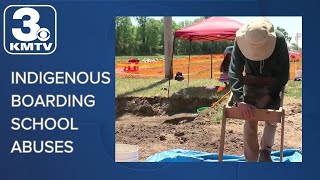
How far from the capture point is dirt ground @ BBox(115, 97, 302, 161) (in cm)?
326

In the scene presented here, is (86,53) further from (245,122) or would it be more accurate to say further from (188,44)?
(245,122)

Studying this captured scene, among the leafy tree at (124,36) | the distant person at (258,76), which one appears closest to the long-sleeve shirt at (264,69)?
the distant person at (258,76)

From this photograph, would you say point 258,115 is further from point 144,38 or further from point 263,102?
point 144,38

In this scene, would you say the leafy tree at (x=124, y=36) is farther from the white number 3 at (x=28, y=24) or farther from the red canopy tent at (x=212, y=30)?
the white number 3 at (x=28, y=24)

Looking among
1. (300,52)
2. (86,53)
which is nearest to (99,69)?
(86,53)

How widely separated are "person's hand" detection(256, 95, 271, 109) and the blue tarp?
231 millimetres

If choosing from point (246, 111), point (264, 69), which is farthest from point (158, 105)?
point (264, 69)

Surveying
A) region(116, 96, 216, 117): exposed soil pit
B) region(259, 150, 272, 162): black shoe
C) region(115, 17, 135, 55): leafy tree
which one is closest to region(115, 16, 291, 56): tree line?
region(115, 17, 135, 55): leafy tree

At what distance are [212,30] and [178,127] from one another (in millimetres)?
469

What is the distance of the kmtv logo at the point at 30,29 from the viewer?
3.19 m

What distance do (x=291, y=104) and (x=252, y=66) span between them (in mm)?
249

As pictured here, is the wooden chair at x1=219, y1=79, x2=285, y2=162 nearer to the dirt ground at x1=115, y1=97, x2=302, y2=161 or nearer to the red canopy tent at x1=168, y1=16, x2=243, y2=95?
the dirt ground at x1=115, y1=97, x2=302, y2=161

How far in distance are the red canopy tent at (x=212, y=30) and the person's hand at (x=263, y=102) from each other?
1.05 ft

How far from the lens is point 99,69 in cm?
322
